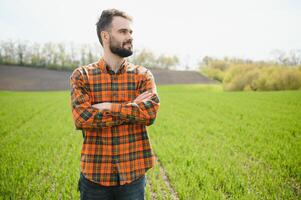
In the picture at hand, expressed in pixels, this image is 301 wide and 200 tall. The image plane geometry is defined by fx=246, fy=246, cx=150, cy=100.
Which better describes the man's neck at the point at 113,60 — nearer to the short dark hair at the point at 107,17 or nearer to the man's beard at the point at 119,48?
the man's beard at the point at 119,48

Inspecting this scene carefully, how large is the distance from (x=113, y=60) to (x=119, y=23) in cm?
36

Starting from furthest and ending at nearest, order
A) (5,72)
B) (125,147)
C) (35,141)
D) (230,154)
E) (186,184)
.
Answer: (5,72) → (35,141) → (230,154) → (186,184) → (125,147)

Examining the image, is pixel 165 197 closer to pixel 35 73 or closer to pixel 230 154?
pixel 230 154

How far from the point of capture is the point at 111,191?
91.3 inches

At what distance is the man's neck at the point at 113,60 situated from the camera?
2443 mm

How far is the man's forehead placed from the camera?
236 centimetres

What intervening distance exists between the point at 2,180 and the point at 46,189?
1155 millimetres

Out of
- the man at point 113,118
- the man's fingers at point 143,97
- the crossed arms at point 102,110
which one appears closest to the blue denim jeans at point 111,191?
the man at point 113,118

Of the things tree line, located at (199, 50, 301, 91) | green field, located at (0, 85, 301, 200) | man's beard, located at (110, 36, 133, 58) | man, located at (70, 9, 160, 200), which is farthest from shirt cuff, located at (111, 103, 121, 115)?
tree line, located at (199, 50, 301, 91)

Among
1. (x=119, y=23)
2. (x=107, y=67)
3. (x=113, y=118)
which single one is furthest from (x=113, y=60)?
(x=113, y=118)

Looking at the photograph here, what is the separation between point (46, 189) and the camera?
4.95 meters

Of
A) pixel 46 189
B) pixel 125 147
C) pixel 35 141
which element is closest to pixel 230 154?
pixel 46 189

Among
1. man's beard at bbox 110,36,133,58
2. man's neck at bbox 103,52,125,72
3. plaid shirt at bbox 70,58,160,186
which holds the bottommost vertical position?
plaid shirt at bbox 70,58,160,186

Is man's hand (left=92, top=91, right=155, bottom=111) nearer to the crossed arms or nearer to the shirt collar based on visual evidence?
the crossed arms
